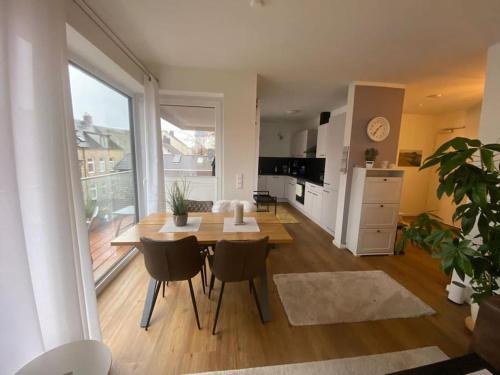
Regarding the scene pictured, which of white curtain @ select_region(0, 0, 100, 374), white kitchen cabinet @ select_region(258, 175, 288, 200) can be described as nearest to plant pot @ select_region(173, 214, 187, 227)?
white curtain @ select_region(0, 0, 100, 374)

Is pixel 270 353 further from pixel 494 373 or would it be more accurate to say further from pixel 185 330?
pixel 494 373

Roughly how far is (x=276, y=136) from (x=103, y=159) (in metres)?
5.38

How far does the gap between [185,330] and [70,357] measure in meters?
0.78

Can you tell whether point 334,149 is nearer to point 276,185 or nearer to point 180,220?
point 276,185

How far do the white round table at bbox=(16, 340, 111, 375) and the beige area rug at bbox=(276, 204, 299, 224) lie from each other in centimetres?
380

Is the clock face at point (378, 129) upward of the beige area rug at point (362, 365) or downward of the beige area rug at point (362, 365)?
upward

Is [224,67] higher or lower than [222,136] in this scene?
higher

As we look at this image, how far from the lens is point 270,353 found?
1545 mm

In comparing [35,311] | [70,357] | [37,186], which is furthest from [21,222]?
[70,357]

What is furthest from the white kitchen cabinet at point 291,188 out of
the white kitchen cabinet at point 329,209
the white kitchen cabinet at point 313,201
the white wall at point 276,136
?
the white kitchen cabinet at point 329,209

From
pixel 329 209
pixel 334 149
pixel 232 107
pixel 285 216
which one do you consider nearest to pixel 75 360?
pixel 232 107

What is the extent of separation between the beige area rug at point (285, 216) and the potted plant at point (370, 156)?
212cm

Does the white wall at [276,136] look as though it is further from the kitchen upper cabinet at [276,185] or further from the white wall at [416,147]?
the white wall at [416,147]

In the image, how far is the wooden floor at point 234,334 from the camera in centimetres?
149
